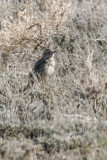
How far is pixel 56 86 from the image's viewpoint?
7.58m

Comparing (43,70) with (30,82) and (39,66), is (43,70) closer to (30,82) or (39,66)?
(39,66)

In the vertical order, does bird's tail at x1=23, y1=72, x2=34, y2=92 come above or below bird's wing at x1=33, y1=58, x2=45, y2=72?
below

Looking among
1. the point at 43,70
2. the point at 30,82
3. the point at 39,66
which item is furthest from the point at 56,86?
the point at 39,66

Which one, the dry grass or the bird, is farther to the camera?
the bird

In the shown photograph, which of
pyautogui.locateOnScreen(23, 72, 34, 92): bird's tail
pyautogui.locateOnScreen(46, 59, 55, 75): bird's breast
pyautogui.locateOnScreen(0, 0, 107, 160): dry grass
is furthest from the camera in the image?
pyautogui.locateOnScreen(46, 59, 55, 75): bird's breast

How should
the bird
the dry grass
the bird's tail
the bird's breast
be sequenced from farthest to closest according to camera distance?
the bird's breast
the bird
the bird's tail
the dry grass

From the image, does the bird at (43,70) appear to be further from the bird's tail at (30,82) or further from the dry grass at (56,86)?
the dry grass at (56,86)

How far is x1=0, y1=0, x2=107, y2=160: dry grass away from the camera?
18.5 ft

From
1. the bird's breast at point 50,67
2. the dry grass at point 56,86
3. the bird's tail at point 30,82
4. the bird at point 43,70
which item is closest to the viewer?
the dry grass at point 56,86

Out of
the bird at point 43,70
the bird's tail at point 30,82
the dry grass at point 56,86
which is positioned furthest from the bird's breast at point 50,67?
the bird's tail at point 30,82

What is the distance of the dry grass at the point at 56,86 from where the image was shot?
5641 millimetres

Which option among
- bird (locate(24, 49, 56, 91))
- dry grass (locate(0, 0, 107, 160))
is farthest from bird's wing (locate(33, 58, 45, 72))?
dry grass (locate(0, 0, 107, 160))

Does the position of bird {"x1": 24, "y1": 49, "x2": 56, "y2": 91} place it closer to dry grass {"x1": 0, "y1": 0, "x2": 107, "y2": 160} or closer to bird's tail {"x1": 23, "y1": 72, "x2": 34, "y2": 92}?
bird's tail {"x1": 23, "y1": 72, "x2": 34, "y2": 92}

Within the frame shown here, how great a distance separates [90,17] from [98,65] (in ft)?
7.39
